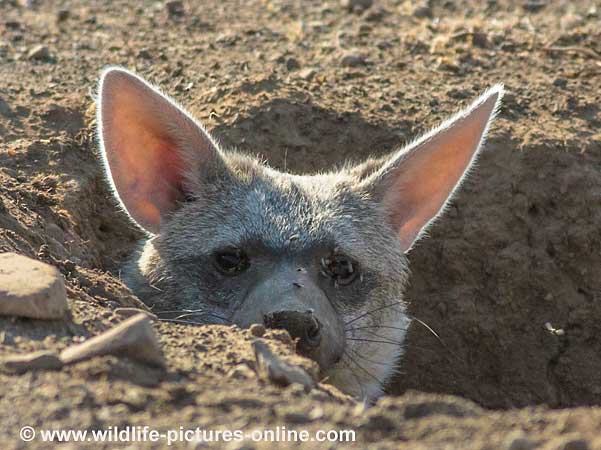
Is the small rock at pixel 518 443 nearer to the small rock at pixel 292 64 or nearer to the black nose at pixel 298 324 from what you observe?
the black nose at pixel 298 324

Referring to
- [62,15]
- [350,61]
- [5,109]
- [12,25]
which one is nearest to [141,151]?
[5,109]

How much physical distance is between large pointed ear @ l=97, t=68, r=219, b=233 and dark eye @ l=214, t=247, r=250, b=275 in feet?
1.70

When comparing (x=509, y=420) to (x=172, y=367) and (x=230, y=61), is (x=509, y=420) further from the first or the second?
(x=230, y=61)

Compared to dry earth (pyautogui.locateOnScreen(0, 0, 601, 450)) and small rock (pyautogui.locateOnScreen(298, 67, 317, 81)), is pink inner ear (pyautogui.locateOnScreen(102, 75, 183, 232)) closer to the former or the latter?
dry earth (pyautogui.locateOnScreen(0, 0, 601, 450))

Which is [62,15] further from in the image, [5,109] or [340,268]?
[340,268]

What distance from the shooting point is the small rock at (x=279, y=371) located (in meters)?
3.63

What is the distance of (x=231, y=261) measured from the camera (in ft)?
18.4

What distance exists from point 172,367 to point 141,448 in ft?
1.69

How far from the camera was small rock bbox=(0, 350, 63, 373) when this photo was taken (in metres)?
3.53

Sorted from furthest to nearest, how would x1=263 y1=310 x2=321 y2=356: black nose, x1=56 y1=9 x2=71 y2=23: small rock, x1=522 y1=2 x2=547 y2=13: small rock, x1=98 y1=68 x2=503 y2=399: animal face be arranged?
x1=522 y1=2 x2=547 y2=13: small rock < x1=56 y1=9 x2=71 y2=23: small rock < x1=98 y1=68 x2=503 y2=399: animal face < x1=263 y1=310 x2=321 y2=356: black nose

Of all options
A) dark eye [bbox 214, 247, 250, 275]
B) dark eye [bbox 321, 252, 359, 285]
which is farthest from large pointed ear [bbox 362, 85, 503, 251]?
dark eye [bbox 214, 247, 250, 275]

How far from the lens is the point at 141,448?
3180mm
